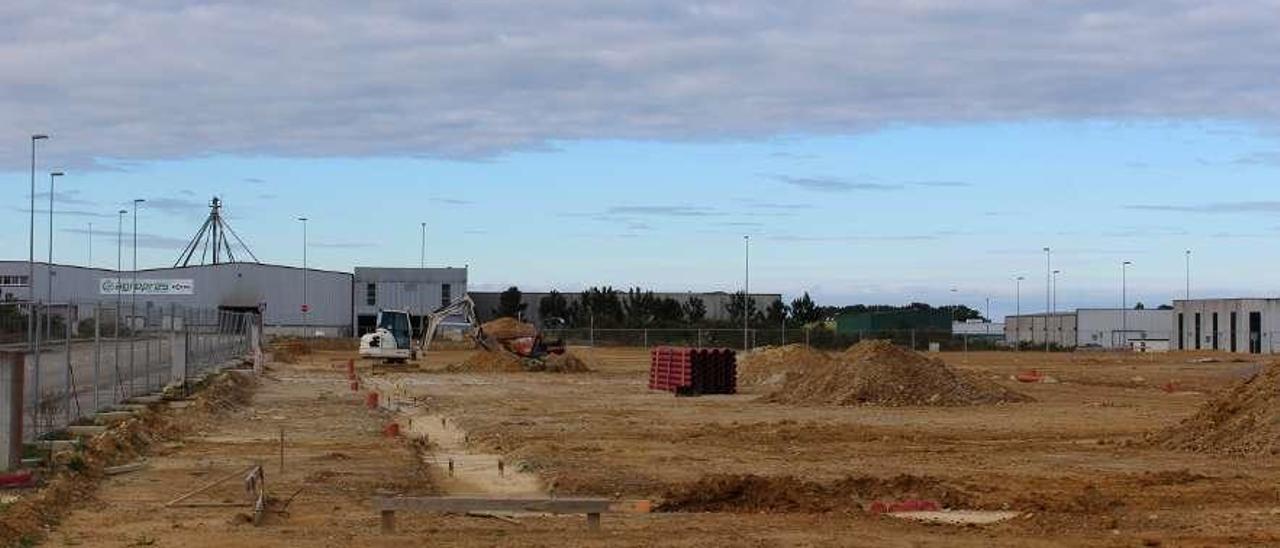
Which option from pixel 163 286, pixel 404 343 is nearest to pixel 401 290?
pixel 163 286

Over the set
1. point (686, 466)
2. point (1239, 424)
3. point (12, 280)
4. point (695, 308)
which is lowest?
point (686, 466)

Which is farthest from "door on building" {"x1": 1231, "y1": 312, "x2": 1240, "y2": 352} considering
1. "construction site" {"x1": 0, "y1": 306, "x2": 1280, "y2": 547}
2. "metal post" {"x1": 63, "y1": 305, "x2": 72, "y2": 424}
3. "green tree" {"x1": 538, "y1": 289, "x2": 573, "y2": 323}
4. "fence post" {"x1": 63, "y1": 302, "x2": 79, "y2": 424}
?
"metal post" {"x1": 63, "y1": 305, "x2": 72, "y2": 424}

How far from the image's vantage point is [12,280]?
129 m

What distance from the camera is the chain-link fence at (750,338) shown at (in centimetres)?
10438

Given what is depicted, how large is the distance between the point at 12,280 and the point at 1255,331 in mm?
89638

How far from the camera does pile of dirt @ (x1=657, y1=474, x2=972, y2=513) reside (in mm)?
17506

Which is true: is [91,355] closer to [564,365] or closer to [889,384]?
[889,384]

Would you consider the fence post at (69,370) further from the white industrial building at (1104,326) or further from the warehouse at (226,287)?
the white industrial building at (1104,326)

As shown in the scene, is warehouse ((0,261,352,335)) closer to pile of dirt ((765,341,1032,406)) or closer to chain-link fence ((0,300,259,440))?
chain-link fence ((0,300,259,440))

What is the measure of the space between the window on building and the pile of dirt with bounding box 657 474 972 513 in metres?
116

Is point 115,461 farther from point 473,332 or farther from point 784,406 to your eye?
point 473,332

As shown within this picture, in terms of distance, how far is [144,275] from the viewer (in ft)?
445

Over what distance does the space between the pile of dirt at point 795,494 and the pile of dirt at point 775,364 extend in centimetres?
3140

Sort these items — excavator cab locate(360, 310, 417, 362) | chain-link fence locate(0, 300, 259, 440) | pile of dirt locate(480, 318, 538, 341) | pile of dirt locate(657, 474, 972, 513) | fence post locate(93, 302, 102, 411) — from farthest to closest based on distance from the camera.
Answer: pile of dirt locate(480, 318, 538, 341) < excavator cab locate(360, 310, 417, 362) < fence post locate(93, 302, 102, 411) < chain-link fence locate(0, 300, 259, 440) < pile of dirt locate(657, 474, 972, 513)
